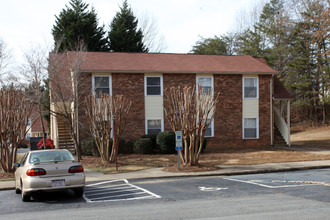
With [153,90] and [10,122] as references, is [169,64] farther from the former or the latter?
[10,122]

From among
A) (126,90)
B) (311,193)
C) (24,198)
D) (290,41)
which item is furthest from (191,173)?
(290,41)

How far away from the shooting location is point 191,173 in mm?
14812

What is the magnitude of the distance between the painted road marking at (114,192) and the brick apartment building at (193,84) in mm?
10402

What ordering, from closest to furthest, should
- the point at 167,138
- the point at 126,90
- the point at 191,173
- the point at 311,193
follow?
the point at 311,193 < the point at 191,173 < the point at 167,138 < the point at 126,90

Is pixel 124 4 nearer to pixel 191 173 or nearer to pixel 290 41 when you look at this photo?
pixel 290 41

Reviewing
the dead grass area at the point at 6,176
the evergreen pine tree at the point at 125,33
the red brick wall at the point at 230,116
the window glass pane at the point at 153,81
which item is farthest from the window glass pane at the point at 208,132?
the evergreen pine tree at the point at 125,33

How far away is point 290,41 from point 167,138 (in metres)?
28.3

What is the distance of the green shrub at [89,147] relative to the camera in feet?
70.1

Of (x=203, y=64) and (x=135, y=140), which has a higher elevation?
(x=203, y=64)

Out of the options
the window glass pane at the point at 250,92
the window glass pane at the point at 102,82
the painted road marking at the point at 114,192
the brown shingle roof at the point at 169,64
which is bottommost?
the painted road marking at the point at 114,192

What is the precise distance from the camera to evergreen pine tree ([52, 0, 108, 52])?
38.7m

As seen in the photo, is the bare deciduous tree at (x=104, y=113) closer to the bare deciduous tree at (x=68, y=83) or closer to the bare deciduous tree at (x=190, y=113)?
the bare deciduous tree at (x=68, y=83)

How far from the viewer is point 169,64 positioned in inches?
993

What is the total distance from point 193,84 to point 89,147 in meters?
7.98
